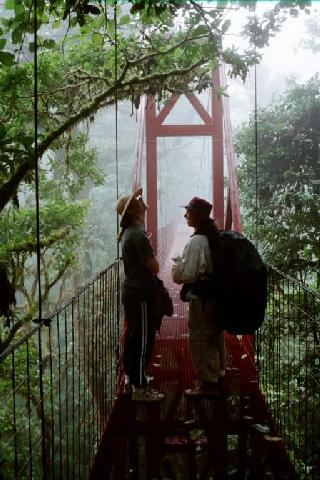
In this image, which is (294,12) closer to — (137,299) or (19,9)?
(19,9)

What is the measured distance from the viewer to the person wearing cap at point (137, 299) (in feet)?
7.51

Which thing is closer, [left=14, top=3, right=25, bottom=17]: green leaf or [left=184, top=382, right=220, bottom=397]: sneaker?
[left=14, top=3, right=25, bottom=17]: green leaf

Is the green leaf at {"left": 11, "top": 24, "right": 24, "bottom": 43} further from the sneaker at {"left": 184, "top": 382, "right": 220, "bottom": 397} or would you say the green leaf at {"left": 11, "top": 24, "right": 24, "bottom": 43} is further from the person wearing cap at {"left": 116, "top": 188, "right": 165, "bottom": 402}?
the sneaker at {"left": 184, "top": 382, "right": 220, "bottom": 397}

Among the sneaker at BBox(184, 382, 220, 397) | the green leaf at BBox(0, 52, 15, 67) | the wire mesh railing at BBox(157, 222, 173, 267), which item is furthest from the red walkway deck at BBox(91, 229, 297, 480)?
the wire mesh railing at BBox(157, 222, 173, 267)

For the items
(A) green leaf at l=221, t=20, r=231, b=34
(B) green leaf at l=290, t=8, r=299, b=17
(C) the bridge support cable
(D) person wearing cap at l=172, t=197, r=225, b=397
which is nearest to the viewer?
(B) green leaf at l=290, t=8, r=299, b=17

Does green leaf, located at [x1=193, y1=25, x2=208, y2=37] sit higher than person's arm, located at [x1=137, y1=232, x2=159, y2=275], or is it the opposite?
green leaf, located at [x1=193, y1=25, x2=208, y2=37]

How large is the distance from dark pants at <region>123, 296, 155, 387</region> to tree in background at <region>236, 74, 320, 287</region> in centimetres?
246

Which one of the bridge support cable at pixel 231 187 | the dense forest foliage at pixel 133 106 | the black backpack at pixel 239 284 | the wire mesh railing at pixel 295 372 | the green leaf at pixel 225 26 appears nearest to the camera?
the wire mesh railing at pixel 295 372

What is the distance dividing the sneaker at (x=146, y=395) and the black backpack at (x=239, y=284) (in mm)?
464

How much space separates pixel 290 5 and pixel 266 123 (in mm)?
3618

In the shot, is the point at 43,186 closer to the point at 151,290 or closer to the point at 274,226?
the point at 274,226

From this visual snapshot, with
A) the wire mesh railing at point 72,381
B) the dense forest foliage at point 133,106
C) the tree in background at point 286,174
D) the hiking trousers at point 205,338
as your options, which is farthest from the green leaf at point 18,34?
the tree in background at point 286,174

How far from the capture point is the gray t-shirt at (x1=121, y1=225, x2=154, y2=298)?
2.27 metres

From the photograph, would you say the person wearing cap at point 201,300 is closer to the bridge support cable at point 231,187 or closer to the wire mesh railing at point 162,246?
the bridge support cable at point 231,187
